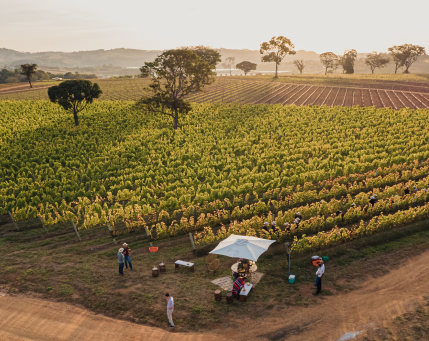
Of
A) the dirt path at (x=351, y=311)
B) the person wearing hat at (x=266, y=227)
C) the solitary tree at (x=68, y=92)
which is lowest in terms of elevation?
the dirt path at (x=351, y=311)

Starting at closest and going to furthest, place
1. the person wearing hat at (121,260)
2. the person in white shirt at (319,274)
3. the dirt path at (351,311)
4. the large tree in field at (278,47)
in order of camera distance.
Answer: the dirt path at (351,311), the person in white shirt at (319,274), the person wearing hat at (121,260), the large tree in field at (278,47)

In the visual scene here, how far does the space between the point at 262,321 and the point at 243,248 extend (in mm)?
3229

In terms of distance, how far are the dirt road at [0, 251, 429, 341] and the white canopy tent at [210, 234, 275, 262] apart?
106 inches

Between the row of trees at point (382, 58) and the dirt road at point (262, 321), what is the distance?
149 metres

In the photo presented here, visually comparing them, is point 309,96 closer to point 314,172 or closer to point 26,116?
point 314,172

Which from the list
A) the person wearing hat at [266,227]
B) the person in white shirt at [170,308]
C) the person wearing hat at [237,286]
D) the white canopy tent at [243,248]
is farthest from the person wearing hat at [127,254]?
the person wearing hat at [266,227]

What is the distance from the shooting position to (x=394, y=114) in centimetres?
5069

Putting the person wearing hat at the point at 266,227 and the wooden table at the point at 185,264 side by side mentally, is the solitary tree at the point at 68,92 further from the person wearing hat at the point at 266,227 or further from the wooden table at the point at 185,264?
the person wearing hat at the point at 266,227

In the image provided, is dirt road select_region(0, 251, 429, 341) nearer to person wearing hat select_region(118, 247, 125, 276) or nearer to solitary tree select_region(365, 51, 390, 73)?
person wearing hat select_region(118, 247, 125, 276)

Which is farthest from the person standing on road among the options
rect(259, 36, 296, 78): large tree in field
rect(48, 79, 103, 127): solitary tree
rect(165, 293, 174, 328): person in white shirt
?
rect(259, 36, 296, 78): large tree in field

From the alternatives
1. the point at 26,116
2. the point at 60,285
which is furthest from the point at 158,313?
the point at 26,116

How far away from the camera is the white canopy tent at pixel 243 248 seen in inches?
572

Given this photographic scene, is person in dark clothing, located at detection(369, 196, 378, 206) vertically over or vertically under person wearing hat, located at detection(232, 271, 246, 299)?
over

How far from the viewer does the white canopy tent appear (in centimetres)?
1452
